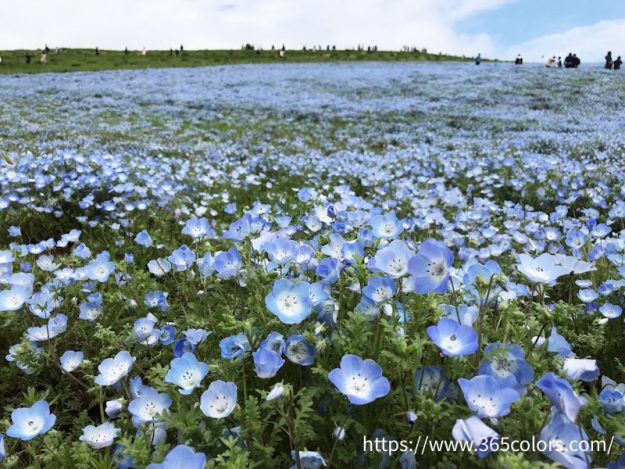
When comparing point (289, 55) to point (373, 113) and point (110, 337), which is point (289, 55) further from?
point (110, 337)

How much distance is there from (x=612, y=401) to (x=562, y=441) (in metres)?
0.37

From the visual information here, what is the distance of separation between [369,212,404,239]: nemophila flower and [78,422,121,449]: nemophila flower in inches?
51.2

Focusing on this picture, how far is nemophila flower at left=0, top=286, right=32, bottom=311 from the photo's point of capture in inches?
95.6

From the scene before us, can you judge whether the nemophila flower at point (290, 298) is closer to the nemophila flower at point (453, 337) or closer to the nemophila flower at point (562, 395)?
the nemophila flower at point (453, 337)

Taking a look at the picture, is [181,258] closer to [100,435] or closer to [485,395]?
[100,435]

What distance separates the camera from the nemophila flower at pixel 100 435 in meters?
1.67

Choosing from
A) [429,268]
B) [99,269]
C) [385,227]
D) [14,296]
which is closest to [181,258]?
[99,269]

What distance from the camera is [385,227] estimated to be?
86.6 inches

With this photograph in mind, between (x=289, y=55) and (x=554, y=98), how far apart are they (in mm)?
45635

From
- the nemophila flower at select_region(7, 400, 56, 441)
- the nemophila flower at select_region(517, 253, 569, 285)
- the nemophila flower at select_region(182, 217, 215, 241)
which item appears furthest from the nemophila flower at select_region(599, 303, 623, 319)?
the nemophila flower at select_region(7, 400, 56, 441)

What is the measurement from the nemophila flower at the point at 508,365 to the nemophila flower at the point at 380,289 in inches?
14.8

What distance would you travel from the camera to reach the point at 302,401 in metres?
1.44

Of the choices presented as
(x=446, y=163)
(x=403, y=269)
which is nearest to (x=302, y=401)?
(x=403, y=269)

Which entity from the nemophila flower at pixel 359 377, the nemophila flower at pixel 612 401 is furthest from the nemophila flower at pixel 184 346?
the nemophila flower at pixel 612 401
